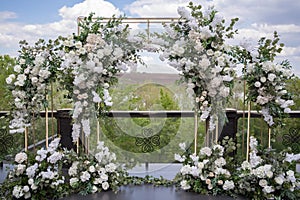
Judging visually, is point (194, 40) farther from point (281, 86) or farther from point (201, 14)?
point (281, 86)

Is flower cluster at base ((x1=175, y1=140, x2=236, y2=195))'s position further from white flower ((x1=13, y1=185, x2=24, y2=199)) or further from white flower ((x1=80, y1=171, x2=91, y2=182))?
white flower ((x1=13, y1=185, x2=24, y2=199))

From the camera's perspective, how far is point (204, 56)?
3.15m

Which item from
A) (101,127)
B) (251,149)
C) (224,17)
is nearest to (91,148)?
(101,127)

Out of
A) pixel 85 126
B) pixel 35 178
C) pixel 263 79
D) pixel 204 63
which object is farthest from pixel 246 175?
pixel 35 178

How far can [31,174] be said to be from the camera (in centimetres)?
304

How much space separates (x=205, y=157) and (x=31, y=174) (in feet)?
5.89

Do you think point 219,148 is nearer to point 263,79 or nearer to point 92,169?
point 263,79

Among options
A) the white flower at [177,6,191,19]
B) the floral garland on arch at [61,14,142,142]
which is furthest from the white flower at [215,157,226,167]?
the white flower at [177,6,191,19]

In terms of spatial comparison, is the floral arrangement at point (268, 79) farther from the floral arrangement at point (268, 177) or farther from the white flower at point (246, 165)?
the white flower at point (246, 165)

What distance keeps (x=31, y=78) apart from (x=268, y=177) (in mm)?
2570

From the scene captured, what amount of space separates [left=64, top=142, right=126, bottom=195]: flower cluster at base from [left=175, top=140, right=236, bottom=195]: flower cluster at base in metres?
0.73

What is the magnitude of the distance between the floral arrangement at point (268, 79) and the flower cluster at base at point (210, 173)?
538 mm

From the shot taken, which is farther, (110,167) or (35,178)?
(110,167)

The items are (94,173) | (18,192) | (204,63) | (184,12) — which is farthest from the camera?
(94,173)
